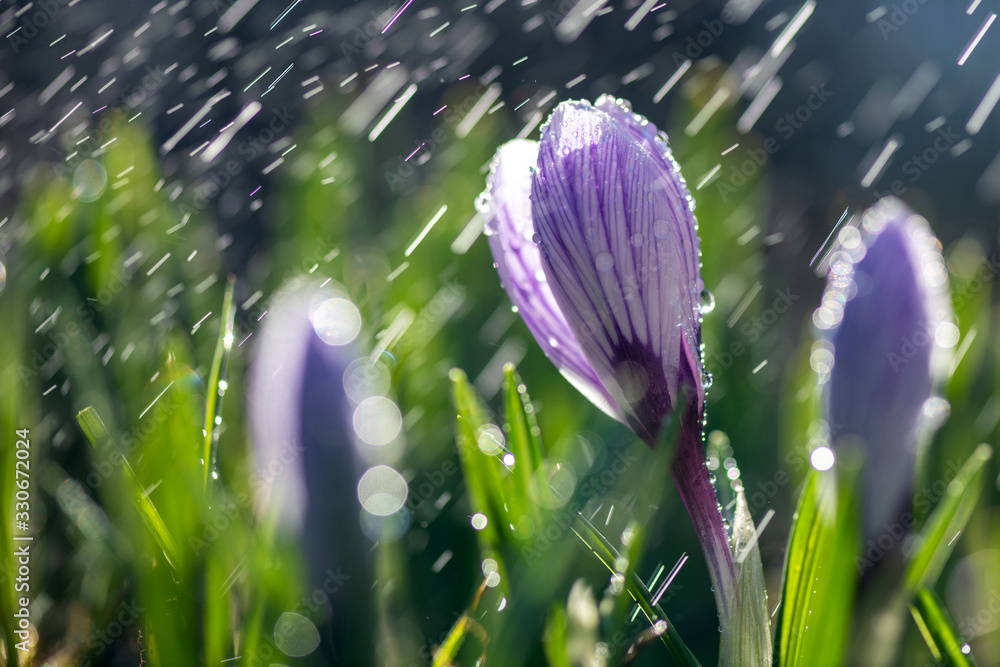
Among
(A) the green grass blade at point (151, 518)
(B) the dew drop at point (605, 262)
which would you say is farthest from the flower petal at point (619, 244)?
(A) the green grass blade at point (151, 518)

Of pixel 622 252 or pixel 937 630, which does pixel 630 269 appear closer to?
pixel 622 252

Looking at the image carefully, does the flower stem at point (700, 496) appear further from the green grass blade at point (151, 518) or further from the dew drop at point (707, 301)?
the green grass blade at point (151, 518)

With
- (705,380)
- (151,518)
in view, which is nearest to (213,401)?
(151,518)

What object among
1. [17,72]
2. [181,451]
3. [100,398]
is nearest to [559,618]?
[181,451]

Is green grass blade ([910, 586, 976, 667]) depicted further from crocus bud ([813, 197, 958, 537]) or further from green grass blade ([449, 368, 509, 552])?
green grass blade ([449, 368, 509, 552])

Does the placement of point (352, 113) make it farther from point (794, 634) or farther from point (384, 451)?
point (794, 634)

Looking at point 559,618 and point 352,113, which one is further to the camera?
point 352,113

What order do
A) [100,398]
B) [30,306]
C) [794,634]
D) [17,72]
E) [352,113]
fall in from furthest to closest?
1. [17,72]
2. [352,113]
3. [30,306]
4. [100,398]
5. [794,634]

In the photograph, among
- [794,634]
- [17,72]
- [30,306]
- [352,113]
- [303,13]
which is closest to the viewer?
[794,634]
